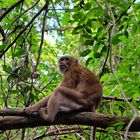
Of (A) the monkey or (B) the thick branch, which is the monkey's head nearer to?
(A) the monkey

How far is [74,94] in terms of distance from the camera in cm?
646

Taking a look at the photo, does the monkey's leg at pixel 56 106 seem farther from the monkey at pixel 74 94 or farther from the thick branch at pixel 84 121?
the thick branch at pixel 84 121

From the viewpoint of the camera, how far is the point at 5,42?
219 inches

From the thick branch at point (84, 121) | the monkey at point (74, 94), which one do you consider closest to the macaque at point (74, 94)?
the monkey at point (74, 94)

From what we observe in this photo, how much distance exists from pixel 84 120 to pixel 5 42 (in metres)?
1.56

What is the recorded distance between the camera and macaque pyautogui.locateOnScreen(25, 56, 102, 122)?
5.95 metres

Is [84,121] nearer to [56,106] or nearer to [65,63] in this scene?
[56,106]

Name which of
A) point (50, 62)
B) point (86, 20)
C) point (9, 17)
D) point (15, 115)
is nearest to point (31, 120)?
point (15, 115)

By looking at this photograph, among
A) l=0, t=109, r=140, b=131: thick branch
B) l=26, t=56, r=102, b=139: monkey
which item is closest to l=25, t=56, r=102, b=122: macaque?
l=26, t=56, r=102, b=139: monkey

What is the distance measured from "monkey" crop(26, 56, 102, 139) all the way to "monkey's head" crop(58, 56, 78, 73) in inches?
3.6

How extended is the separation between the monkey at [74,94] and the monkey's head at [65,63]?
0.09 metres

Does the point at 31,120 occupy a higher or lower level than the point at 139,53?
lower

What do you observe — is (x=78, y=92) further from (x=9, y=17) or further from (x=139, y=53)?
(x=9, y=17)

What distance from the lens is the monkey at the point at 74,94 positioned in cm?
596
